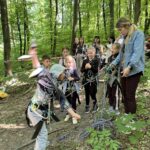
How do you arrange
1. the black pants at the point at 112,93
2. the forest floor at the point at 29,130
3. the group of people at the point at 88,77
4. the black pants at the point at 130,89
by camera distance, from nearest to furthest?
the group of people at the point at 88,77 < the black pants at the point at 130,89 < the forest floor at the point at 29,130 < the black pants at the point at 112,93

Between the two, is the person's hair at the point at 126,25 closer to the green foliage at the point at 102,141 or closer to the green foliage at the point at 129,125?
the green foliage at the point at 129,125

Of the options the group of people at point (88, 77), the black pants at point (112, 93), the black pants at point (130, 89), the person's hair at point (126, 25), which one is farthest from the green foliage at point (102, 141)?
the black pants at point (112, 93)

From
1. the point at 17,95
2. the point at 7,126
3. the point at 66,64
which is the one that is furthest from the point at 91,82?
the point at 17,95

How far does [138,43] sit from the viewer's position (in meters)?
5.37

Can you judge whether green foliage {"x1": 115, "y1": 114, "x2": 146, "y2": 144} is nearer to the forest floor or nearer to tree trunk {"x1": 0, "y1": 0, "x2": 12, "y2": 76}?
the forest floor

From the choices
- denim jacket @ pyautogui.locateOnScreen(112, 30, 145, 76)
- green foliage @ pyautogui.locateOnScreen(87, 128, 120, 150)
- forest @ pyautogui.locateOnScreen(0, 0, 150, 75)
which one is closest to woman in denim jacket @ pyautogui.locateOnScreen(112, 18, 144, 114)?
denim jacket @ pyautogui.locateOnScreen(112, 30, 145, 76)

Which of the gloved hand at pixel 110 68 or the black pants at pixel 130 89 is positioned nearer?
the black pants at pixel 130 89

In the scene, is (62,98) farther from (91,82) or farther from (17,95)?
(17,95)

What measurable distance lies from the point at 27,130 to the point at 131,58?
3.32 meters

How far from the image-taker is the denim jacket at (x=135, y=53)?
533 centimetres

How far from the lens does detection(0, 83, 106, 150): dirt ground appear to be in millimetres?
5977

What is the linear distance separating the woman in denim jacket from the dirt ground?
1239 mm

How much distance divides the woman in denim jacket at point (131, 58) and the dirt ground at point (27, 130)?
1239 mm

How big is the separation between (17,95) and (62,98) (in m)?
7.27
